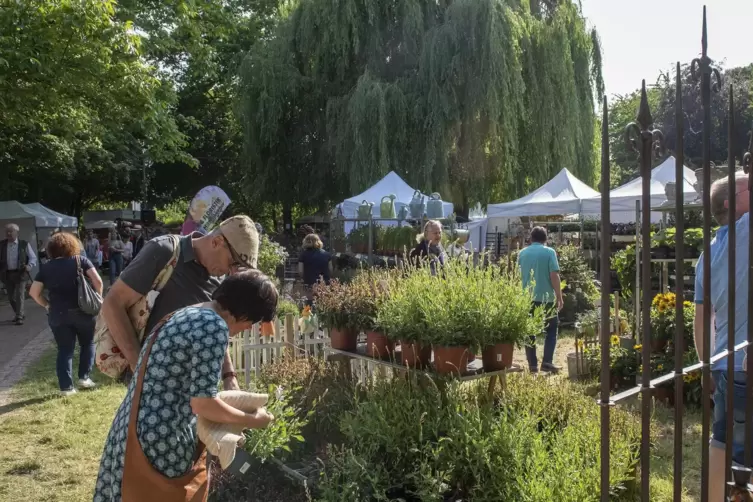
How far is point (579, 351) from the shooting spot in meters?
7.59

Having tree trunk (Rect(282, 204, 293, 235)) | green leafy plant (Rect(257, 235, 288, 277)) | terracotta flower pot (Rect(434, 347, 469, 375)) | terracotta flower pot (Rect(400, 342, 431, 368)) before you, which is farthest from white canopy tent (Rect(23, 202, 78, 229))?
terracotta flower pot (Rect(434, 347, 469, 375))

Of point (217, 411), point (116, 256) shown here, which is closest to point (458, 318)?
point (217, 411)

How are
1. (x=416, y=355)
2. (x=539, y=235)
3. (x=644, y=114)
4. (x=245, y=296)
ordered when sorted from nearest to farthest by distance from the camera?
(x=644, y=114)
(x=245, y=296)
(x=416, y=355)
(x=539, y=235)

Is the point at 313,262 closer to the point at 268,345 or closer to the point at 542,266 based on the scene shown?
the point at 268,345

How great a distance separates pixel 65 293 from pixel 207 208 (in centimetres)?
177

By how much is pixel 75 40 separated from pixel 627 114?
35.8 metres

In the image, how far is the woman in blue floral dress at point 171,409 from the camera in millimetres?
2363

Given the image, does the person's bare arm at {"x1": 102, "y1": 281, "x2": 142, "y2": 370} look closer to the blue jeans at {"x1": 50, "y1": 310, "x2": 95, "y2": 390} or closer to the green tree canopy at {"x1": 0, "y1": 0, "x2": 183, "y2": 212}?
the blue jeans at {"x1": 50, "y1": 310, "x2": 95, "y2": 390}

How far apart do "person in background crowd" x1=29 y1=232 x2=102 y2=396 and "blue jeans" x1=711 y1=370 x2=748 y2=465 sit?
587cm

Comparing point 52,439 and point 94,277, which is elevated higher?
point 94,277

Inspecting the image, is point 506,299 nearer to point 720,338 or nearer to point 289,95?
point 720,338

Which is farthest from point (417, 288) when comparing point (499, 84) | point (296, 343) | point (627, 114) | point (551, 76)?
point (627, 114)

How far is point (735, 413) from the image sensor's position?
316 cm

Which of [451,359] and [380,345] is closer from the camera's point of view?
[451,359]
